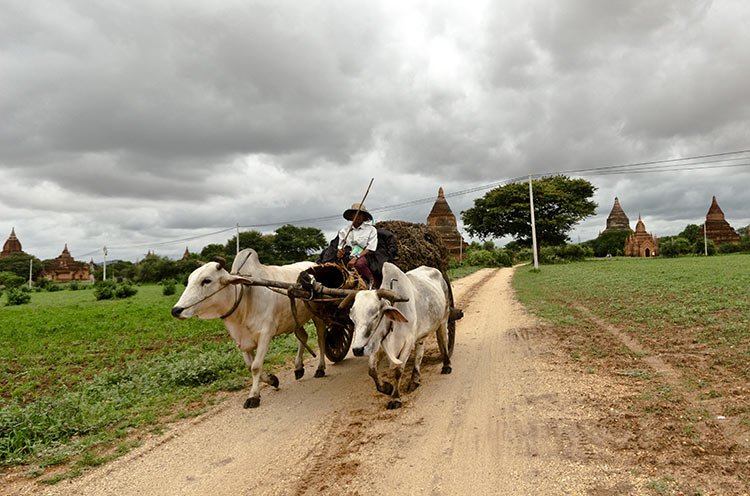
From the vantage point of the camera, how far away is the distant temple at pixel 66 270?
61875mm

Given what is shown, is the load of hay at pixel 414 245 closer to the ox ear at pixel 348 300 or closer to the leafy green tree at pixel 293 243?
the ox ear at pixel 348 300

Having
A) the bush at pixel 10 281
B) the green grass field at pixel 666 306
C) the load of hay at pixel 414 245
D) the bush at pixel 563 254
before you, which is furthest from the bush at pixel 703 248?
the bush at pixel 10 281

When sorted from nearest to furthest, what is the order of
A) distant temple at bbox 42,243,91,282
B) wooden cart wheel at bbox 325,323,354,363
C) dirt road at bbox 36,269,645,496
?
dirt road at bbox 36,269,645,496 → wooden cart wheel at bbox 325,323,354,363 → distant temple at bbox 42,243,91,282

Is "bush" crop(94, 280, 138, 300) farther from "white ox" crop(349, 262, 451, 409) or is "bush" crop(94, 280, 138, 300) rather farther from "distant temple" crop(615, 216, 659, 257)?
"distant temple" crop(615, 216, 659, 257)

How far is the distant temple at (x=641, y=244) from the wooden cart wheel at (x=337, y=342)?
6328 centimetres

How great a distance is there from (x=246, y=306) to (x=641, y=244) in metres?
67.3

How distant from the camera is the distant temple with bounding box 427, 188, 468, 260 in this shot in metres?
45.5

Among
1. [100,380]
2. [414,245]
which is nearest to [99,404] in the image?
[100,380]

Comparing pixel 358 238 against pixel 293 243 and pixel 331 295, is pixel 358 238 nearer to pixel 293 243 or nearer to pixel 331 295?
pixel 331 295

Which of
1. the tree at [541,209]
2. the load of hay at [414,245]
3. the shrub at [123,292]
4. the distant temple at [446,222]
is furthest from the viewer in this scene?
the distant temple at [446,222]

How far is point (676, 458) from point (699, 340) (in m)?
4.77

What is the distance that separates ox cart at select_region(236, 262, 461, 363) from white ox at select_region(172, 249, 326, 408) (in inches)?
7.1

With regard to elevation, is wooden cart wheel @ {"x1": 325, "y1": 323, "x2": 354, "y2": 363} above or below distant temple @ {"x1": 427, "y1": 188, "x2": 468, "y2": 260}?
below

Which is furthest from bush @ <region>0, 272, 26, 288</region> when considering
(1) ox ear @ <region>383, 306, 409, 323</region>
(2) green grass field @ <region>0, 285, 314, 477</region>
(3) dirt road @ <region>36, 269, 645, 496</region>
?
(1) ox ear @ <region>383, 306, 409, 323</region>
